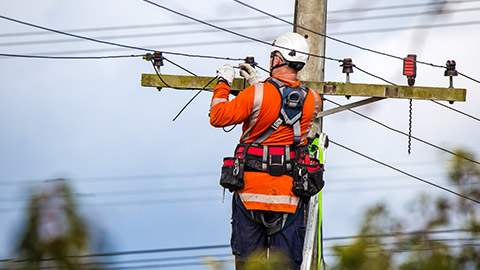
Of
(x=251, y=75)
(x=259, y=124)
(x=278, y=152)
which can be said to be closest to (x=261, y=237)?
(x=278, y=152)

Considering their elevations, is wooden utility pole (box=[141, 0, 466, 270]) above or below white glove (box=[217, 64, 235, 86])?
above

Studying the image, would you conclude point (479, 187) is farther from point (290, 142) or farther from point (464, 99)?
point (464, 99)

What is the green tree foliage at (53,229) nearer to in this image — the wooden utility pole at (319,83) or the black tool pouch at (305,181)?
the black tool pouch at (305,181)

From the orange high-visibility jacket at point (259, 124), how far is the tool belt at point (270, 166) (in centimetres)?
4

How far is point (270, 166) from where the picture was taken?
18.9ft

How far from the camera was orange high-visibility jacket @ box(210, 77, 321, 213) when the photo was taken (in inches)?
222

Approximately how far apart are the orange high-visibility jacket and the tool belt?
0.15 feet

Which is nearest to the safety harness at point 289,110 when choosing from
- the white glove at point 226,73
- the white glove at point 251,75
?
the white glove at point 226,73

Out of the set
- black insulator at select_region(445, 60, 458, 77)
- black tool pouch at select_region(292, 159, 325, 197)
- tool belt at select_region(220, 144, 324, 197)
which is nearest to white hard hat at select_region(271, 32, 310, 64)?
tool belt at select_region(220, 144, 324, 197)

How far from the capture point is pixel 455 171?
6.93 feet

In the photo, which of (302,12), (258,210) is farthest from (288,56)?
(302,12)

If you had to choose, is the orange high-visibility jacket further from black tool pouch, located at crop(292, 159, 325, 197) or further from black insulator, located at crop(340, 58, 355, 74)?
black insulator, located at crop(340, 58, 355, 74)

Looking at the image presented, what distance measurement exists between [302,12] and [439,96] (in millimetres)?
1910

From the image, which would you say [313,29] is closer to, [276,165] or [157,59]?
[157,59]
